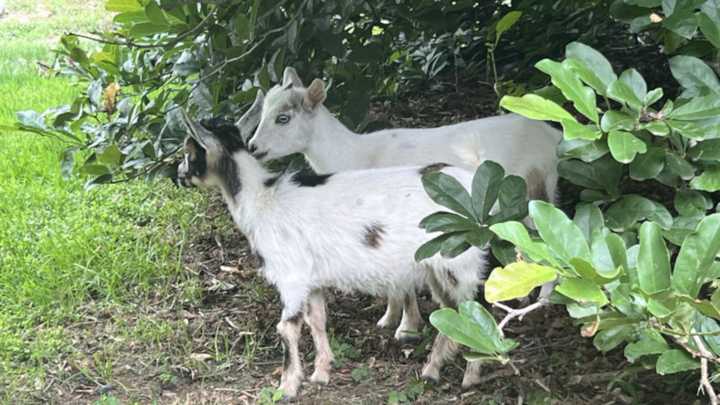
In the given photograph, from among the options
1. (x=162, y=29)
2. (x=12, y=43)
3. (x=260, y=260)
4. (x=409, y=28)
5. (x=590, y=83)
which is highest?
(x=590, y=83)

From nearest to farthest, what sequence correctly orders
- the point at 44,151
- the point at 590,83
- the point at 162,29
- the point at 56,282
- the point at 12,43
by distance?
1. the point at 590,83
2. the point at 162,29
3. the point at 56,282
4. the point at 44,151
5. the point at 12,43

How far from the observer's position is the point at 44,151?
6.89 meters

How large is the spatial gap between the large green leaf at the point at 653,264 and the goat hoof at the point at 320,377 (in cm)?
226

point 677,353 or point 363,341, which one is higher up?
point 677,353

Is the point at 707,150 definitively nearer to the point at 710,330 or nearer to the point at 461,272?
the point at 710,330

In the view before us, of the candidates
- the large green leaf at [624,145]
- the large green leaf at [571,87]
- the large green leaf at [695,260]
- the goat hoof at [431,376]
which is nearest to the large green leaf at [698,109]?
the large green leaf at [624,145]

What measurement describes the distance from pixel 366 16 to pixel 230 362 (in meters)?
2.00

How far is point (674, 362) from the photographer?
245 cm

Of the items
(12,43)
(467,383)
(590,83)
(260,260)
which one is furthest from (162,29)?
(12,43)

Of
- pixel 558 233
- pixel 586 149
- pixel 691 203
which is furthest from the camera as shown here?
pixel 691 203

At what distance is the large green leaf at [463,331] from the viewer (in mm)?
2219

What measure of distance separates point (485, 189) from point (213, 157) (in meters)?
1.69

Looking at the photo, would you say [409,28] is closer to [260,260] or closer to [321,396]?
[260,260]

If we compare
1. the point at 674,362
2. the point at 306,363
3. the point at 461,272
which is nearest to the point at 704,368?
the point at 674,362
